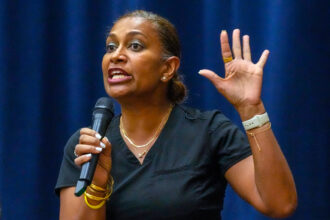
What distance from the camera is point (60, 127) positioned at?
2.18m

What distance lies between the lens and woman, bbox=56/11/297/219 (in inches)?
50.6

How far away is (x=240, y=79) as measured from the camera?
1.30m

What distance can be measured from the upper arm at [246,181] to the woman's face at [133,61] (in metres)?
0.32

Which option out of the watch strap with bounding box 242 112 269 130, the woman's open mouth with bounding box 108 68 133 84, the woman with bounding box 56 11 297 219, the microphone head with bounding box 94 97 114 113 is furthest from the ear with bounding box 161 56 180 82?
the watch strap with bounding box 242 112 269 130

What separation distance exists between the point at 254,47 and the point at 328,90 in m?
0.31

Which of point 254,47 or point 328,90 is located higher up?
point 254,47

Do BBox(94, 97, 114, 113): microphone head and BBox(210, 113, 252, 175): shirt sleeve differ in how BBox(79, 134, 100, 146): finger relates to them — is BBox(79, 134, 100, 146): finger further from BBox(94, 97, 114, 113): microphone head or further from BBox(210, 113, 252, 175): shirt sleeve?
BBox(210, 113, 252, 175): shirt sleeve

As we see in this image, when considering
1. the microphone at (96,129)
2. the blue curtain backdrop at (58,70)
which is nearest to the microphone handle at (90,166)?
the microphone at (96,129)

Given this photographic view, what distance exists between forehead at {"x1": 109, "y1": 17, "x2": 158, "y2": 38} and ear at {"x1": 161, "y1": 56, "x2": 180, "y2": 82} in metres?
0.08

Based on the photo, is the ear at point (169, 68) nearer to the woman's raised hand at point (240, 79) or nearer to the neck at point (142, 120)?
the neck at point (142, 120)

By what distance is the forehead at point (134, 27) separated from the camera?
1.56 m

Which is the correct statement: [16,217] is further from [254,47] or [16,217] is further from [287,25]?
[287,25]

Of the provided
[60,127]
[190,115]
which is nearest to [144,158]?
[190,115]

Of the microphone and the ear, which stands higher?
the ear
